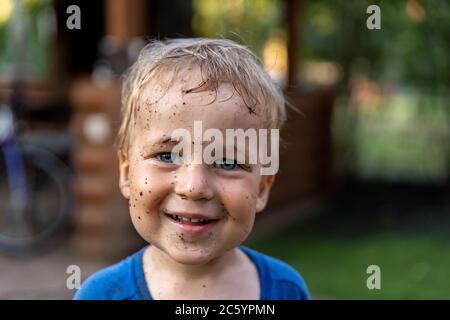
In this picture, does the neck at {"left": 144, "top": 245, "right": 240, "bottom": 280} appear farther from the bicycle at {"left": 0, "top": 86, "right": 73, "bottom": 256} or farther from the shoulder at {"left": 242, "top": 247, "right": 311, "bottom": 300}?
the bicycle at {"left": 0, "top": 86, "right": 73, "bottom": 256}

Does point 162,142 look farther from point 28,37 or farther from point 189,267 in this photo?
point 28,37

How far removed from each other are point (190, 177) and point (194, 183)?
0.01 metres

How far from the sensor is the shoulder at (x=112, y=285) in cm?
149

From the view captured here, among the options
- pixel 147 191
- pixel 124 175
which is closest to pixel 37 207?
pixel 124 175

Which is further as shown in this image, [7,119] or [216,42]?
[7,119]

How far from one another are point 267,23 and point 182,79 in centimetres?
902

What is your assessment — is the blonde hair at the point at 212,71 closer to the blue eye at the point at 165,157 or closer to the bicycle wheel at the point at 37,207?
the blue eye at the point at 165,157

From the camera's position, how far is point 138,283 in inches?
59.7

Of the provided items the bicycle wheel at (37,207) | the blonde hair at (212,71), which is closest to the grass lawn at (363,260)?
the bicycle wheel at (37,207)

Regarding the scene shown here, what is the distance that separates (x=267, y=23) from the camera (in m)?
10.2

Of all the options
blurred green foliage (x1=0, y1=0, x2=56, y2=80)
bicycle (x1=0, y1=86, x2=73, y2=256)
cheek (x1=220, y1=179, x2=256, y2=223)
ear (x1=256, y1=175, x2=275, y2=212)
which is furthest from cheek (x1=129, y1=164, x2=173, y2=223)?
blurred green foliage (x1=0, y1=0, x2=56, y2=80)

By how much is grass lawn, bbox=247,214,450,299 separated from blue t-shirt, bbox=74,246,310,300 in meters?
2.50
